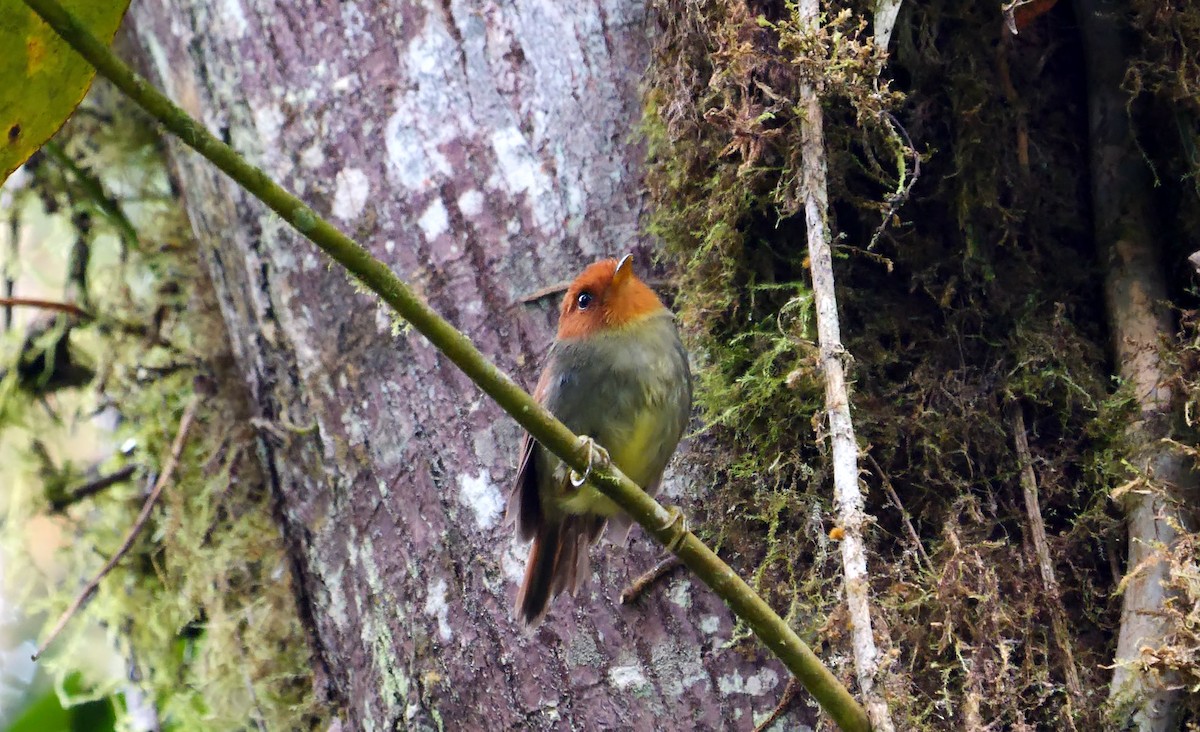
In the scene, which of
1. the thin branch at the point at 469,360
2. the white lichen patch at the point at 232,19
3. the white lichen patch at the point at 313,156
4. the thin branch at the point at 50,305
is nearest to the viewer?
the thin branch at the point at 469,360

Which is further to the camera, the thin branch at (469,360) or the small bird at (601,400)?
the small bird at (601,400)

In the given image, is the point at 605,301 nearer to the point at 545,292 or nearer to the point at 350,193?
the point at 545,292

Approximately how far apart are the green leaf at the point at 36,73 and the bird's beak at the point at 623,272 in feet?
4.51

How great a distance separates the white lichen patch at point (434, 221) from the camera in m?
3.06

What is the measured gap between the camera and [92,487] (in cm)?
431

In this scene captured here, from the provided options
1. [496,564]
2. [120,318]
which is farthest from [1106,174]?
[120,318]

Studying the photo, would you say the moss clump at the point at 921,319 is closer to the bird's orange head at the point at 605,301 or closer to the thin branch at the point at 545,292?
the bird's orange head at the point at 605,301

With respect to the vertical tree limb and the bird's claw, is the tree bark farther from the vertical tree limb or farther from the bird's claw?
the bird's claw

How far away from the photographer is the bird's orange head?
285 centimetres

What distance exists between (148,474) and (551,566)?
6.87 ft

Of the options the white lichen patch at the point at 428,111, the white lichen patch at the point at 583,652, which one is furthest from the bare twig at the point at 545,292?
the white lichen patch at the point at 583,652

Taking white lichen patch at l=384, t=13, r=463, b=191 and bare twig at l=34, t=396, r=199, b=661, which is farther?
bare twig at l=34, t=396, r=199, b=661

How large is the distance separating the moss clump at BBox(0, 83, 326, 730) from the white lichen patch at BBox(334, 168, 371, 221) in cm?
108

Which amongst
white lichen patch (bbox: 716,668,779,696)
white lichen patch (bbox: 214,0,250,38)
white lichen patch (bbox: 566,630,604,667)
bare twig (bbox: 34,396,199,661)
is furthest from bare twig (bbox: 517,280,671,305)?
bare twig (bbox: 34,396,199,661)
